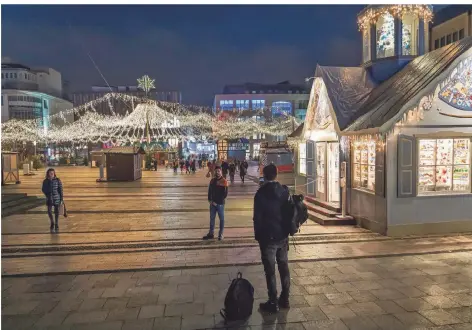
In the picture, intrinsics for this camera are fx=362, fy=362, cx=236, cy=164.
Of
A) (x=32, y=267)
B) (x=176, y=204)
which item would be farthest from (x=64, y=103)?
(x=32, y=267)

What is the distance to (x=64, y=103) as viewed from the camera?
274 ft

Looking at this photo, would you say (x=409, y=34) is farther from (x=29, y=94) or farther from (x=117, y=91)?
(x=117, y=91)

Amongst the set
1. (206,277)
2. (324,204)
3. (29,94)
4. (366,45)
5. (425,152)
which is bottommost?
(206,277)

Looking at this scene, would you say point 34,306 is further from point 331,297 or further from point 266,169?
point 331,297

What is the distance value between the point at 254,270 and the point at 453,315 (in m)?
2.92

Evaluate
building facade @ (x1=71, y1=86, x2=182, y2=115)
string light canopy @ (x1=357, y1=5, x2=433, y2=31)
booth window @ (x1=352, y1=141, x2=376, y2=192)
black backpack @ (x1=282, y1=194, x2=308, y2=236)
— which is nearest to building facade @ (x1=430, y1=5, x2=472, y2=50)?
string light canopy @ (x1=357, y1=5, x2=433, y2=31)

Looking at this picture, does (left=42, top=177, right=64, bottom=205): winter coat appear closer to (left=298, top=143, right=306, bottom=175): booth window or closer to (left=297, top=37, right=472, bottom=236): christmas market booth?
(left=297, top=37, right=472, bottom=236): christmas market booth

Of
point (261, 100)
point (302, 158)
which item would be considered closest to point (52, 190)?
point (302, 158)

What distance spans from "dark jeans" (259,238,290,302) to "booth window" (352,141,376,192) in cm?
516

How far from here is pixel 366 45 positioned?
39.7 feet

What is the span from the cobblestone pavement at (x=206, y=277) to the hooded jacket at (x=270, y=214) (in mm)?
1008

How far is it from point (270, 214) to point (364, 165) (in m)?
5.78

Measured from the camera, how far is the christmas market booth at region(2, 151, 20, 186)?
21.2m

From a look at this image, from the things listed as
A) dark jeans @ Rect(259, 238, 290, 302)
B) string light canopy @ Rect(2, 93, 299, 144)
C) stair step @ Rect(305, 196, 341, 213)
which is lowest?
stair step @ Rect(305, 196, 341, 213)
